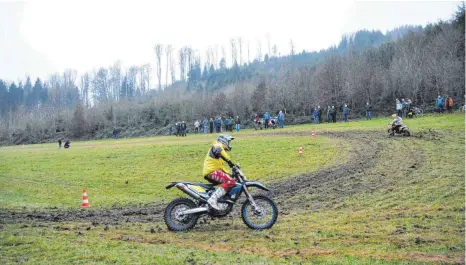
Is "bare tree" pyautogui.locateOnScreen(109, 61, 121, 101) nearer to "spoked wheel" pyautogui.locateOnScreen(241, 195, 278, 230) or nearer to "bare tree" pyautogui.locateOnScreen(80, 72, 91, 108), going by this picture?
"bare tree" pyautogui.locateOnScreen(80, 72, 91, 108)

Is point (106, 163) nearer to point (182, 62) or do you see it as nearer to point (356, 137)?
point (356, 137)

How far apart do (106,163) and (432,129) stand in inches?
917

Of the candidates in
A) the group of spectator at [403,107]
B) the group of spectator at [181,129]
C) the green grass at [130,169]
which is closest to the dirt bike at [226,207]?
the green grass at [130,169]

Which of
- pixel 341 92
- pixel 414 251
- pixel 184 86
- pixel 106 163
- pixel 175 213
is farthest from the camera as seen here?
pixel 184 86

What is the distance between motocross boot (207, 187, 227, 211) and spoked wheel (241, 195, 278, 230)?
0.70 m

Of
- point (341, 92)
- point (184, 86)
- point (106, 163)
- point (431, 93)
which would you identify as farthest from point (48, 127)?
point (431, 93)

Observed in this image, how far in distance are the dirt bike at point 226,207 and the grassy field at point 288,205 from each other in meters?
0.36

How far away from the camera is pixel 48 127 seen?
9075 cm

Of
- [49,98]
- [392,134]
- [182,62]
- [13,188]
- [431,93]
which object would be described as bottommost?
[13,188]

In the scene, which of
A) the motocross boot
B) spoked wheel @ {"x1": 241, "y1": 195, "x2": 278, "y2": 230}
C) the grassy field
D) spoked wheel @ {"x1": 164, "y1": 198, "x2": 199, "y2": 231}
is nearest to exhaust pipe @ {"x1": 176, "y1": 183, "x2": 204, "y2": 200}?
spoked wheel @ {"x1": 164, "y1": 198, "x2": 199, "y2": 231}

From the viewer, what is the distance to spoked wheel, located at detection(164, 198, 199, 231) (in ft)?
35.8

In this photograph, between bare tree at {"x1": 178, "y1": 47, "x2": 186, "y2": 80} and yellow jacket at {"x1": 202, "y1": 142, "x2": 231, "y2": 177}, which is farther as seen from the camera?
bare tree at {"x1": 178, "y1": 47, "x2": 186, "y2": 80}

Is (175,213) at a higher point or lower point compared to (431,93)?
lower

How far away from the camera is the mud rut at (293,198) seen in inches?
527
